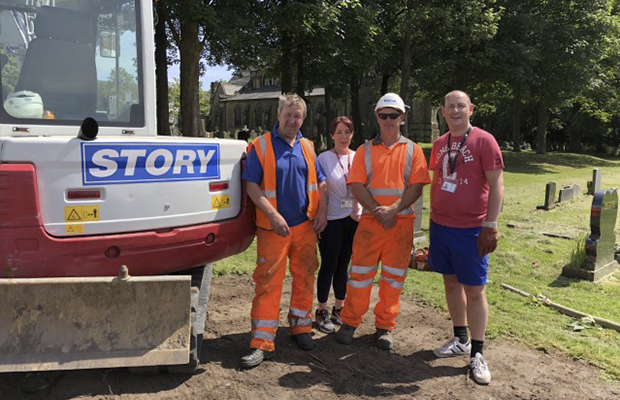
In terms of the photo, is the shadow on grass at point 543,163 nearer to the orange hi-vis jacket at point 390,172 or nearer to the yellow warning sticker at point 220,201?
the orange hi-vis jacket at point 390,172

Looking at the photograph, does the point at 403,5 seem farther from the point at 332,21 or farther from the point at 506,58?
the point at 332,21

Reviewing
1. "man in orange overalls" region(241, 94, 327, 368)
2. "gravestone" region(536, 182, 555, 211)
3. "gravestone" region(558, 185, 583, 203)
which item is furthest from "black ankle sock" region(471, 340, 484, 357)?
"gravestone" region(558, 185, 583, 203)

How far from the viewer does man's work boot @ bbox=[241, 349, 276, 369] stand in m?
3.60

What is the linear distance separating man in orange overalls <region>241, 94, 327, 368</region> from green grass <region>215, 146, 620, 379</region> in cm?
200

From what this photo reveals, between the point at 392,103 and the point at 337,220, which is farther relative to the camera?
the point at 337,220

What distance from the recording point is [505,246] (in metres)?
8.11

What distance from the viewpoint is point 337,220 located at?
13.9 ft

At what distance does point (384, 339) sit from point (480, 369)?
80 cm

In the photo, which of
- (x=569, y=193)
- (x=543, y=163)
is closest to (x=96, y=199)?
(x=569, y=193)

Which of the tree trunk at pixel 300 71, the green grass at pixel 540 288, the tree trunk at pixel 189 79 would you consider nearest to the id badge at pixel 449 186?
the green grass at pixel 540 288

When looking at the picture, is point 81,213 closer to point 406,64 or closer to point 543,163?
point 406,64

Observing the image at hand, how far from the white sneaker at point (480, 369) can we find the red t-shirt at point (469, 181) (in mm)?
1023

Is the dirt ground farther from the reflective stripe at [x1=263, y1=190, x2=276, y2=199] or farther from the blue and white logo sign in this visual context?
the blue and white logo sign

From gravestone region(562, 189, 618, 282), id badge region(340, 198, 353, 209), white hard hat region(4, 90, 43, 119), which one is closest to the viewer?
white hard hat region(4, 90, 43, 119)
